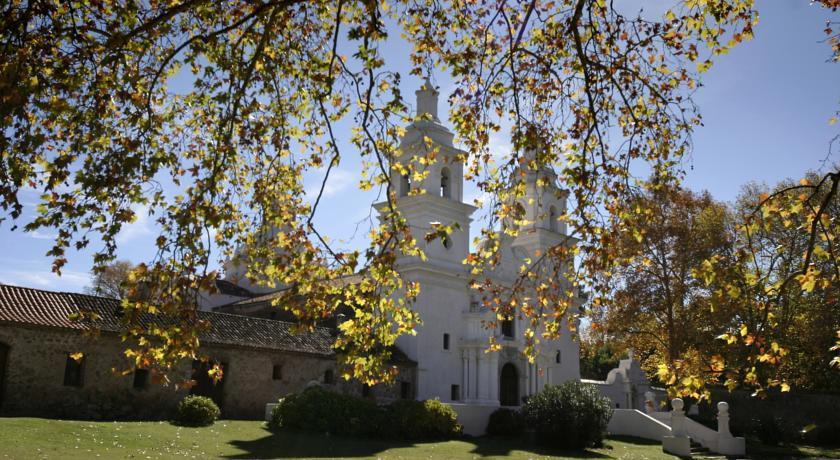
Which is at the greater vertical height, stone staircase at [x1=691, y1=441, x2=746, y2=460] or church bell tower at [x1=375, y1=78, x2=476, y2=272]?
church bell tower at [x1=375, y1=78, x2=476, y2=272]

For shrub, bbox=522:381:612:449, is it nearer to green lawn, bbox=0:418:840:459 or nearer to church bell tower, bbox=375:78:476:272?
green lawn, bbox=0:418:840:459

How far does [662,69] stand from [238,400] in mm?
20095

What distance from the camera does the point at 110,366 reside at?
22.2 metres

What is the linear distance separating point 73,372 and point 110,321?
1953mm

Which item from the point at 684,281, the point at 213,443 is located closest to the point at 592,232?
the point at 213,443

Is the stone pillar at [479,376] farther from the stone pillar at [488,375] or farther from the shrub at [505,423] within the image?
the shrub at [505,423]

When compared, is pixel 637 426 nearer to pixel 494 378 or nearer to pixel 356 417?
pixel 494 378

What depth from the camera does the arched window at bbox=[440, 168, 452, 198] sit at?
33.8 m

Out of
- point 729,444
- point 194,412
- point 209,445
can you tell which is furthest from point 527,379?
point 209,445

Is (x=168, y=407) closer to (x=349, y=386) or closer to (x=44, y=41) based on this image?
(x=349, y=386)

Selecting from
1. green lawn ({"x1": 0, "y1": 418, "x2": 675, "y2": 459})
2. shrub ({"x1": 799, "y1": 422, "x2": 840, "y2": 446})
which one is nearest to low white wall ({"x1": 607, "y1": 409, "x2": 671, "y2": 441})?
green lawn ({"x1": 0, "y1": 418, "x2": 675, "y2": 459})

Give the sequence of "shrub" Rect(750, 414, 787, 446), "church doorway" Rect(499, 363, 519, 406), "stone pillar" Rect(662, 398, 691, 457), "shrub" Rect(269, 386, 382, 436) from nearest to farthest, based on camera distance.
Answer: "shrub" Rect(269, 386, 382, 436), "stone pillar" Rect(662, 398, 691, 457), "shrub" Rect(750, 414, 787, 446), "church doorway" Rect(499, 363, 519, 406)

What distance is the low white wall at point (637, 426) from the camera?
28.4 m

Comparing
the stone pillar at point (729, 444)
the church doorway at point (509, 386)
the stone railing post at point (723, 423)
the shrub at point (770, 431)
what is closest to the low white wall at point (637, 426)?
the stone railing post at point (723, 423)
